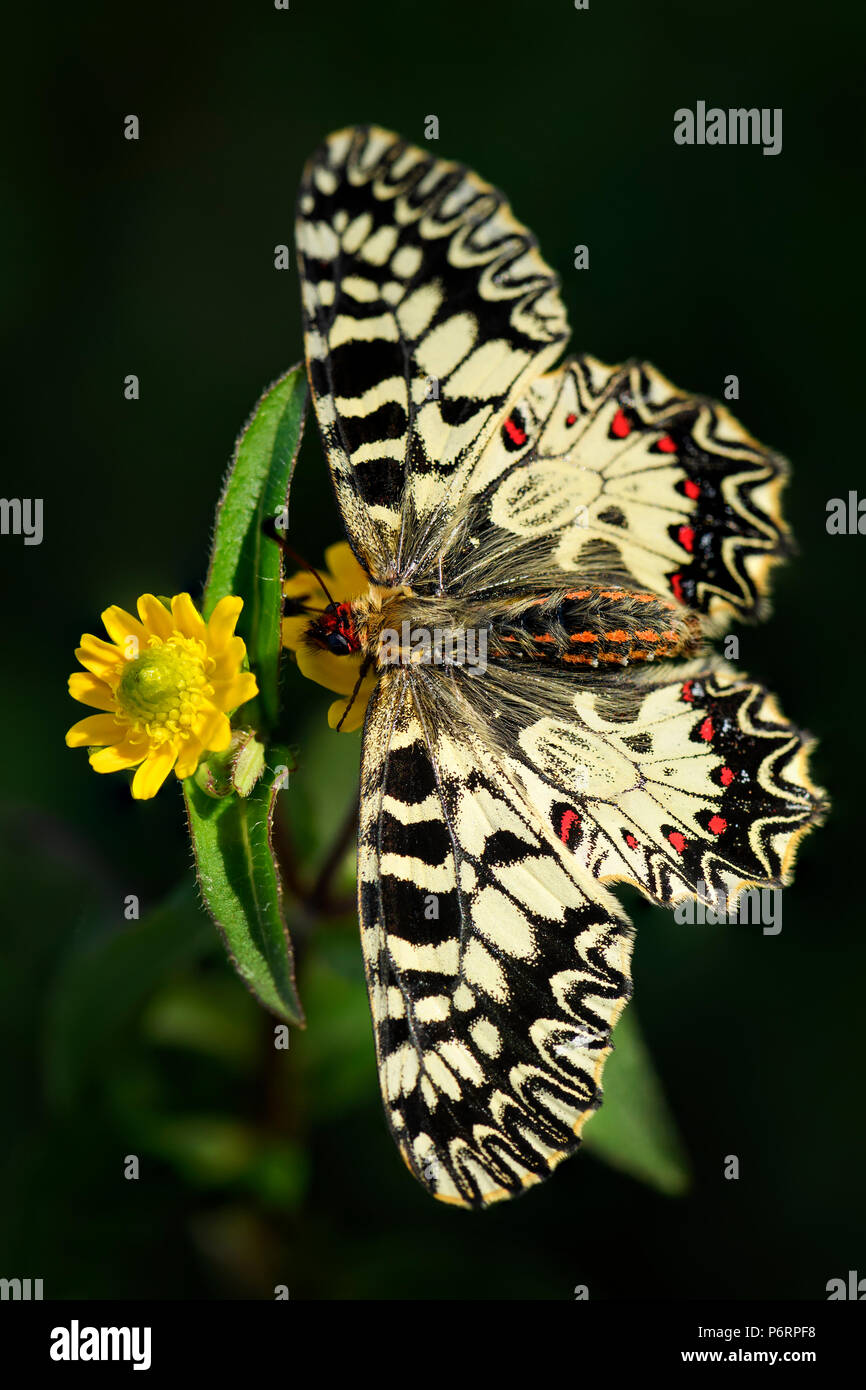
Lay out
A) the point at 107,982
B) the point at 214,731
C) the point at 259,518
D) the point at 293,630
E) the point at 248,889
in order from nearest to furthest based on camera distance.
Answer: the point at 248,889 → the point at 214,731 → the point at 259,518 → the point at 293,630 → the point at 107,982

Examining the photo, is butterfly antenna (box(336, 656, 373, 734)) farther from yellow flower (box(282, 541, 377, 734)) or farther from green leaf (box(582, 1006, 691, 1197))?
green leaf (box(582, 1006, 691, 1197))

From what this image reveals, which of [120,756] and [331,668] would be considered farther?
[331,668]

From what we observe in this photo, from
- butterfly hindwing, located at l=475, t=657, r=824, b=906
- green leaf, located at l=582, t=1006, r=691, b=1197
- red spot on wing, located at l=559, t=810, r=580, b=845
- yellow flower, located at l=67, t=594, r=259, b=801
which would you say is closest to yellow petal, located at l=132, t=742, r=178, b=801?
yellow flower, located at l=67, t=594, r=259, b=801

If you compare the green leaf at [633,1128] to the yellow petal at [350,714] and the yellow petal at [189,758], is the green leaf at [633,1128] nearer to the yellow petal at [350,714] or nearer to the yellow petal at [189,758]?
the yellow petal at [350,714]

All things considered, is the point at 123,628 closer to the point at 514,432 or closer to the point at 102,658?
the point at 102,658

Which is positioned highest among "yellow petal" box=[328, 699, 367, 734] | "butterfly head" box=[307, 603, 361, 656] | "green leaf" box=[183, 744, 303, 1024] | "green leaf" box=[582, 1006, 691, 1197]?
"butterfly head" box=[307, 603, 361, 656]

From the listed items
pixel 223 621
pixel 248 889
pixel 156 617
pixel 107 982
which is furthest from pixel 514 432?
pixel 107 982
